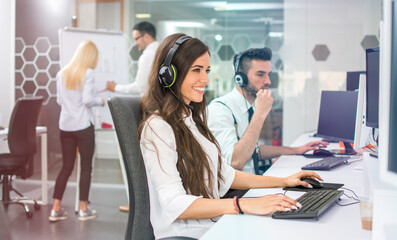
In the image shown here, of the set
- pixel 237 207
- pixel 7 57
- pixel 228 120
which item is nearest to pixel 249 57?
pixel 228 120

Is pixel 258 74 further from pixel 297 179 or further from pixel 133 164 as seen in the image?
pixel 133 164

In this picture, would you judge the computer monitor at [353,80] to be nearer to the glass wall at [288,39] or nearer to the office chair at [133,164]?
the glass wall at [288,39]

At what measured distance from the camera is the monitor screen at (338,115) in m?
2.75

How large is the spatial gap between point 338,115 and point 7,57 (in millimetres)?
4053

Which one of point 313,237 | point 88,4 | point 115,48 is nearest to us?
point 313,237

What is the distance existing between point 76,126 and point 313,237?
3.08m

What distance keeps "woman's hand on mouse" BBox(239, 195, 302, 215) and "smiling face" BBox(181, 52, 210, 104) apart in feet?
1.49

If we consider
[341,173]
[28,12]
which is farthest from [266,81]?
[28,12]

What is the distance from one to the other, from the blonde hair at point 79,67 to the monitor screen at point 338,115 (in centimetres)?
205

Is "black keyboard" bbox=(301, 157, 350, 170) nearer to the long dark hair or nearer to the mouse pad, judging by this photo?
the mouse pad

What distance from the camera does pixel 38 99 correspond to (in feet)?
13.1

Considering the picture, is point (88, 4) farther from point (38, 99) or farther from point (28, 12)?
point (38, 99)

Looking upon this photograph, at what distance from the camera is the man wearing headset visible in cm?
219

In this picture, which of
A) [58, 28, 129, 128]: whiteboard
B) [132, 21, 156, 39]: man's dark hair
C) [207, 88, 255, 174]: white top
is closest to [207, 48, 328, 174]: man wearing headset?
[207, 88, 255, 174]: white top
